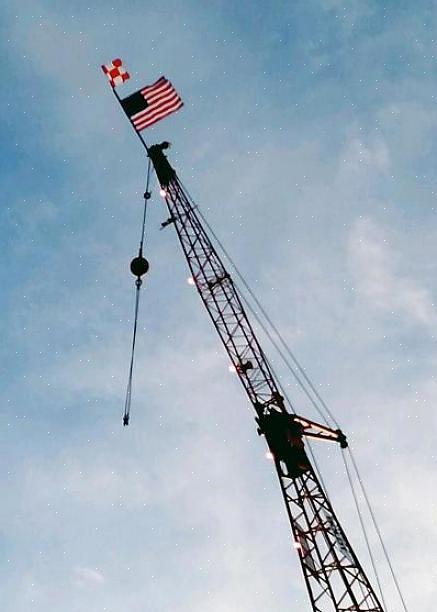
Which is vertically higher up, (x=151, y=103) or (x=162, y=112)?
(x=151, y=103)

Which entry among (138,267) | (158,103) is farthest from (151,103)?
(138,267)

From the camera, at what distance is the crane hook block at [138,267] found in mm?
34344

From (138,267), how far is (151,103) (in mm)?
9578

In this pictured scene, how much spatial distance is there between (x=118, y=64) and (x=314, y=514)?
28.1 m

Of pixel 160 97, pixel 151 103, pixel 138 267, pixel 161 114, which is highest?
pixel 160 97

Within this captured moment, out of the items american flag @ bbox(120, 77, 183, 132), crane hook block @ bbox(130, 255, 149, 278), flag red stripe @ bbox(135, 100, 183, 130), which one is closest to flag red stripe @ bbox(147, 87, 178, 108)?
american flag @ bbox(120, 77, 183, 132)

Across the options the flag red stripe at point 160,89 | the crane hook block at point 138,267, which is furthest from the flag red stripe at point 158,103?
the crane hook block at point 138,267

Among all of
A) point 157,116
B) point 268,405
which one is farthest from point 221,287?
point 157,116

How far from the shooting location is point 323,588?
30641 millimetres

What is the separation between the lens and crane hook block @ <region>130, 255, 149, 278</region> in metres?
34.3

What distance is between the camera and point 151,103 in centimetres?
3491

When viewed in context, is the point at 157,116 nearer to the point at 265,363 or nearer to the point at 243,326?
the point at 243,326

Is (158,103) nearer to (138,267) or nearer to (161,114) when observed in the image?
(161,114)

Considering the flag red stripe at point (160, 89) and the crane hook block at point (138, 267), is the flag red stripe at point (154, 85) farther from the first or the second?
the crane hook block at point (138, 267)
